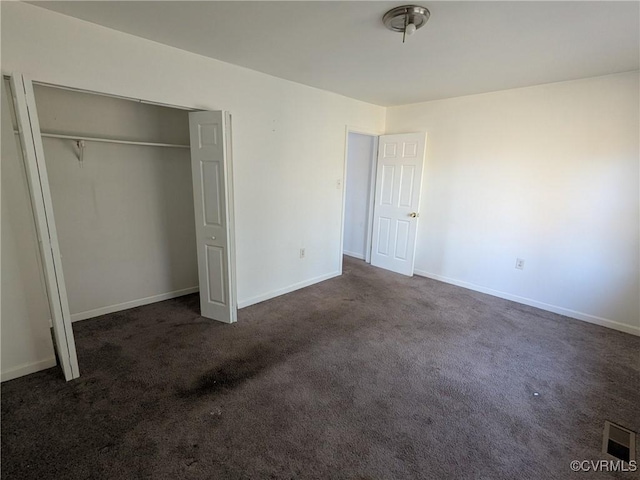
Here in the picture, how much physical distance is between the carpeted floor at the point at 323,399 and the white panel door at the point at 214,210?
0.27 metres

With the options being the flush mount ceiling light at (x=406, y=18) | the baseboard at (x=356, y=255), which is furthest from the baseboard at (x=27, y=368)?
the baseboard at (x=356, y=255)

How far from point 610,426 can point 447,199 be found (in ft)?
9.52

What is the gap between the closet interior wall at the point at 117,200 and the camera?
2.86 meters

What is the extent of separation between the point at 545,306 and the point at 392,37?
11.0ft

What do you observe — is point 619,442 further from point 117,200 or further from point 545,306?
point 117,200

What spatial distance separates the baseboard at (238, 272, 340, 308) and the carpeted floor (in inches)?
5.2

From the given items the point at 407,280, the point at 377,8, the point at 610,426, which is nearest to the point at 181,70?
the point at 377,8

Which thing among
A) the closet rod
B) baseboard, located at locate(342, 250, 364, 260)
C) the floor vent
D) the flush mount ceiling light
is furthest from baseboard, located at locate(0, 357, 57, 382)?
baseboard, located at locate(342, 250, 364, 260)

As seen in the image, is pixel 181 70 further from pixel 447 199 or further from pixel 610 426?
pixel 610 426

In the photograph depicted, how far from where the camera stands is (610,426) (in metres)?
1.96

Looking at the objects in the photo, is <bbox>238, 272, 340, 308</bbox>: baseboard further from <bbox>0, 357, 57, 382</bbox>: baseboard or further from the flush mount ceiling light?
the flush mount ceiling light

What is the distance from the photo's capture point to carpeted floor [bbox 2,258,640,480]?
5.50ft

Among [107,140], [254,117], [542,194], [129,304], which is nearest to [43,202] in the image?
[107,140]

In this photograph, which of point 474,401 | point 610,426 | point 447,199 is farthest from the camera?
point 447,199
